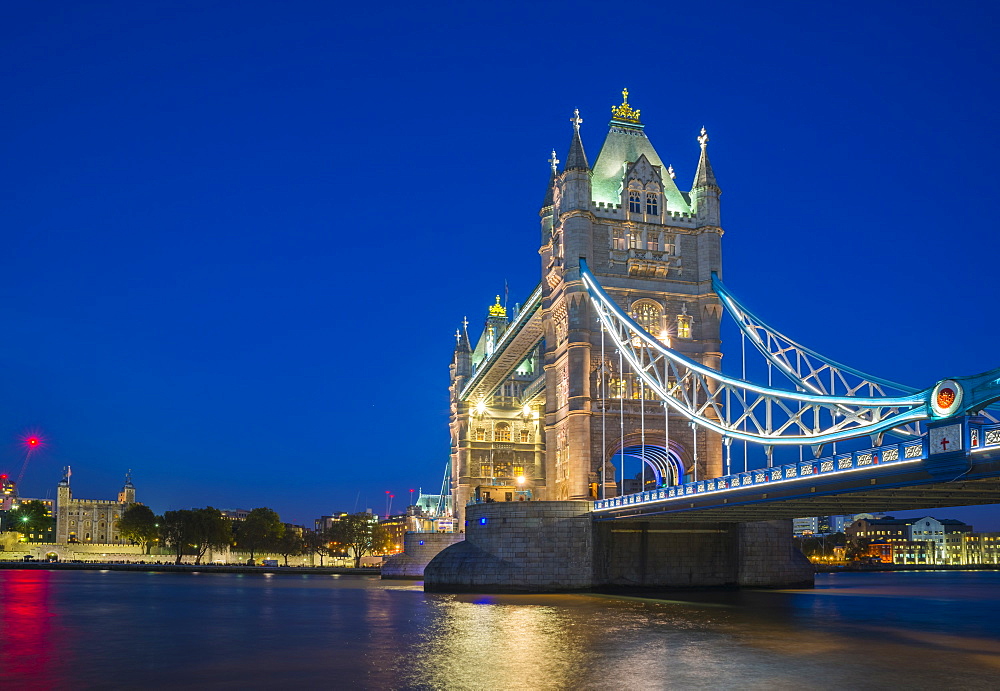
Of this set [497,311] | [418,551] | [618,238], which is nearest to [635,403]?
[618,238]

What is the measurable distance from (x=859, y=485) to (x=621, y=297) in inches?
1115

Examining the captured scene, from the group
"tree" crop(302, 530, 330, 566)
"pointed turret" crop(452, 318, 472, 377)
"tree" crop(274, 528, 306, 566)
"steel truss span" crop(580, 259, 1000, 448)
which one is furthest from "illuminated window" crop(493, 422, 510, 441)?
"tree" crop(302, 530, 330, 566)

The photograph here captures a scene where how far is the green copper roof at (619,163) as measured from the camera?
60.4 meters

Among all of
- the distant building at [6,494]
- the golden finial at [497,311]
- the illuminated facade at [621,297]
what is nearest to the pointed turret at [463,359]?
the golden finial at [497,311]

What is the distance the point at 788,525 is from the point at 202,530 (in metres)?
82.8

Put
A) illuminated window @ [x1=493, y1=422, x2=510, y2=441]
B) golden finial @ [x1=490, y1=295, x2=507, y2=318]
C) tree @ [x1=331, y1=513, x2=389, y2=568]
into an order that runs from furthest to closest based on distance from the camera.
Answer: tree @ [x1=331, y1=513, x2=389, y2=568]
golden finial @ [x1=490, y1=295, x2=507, y2=318]
illuminated window @ [x1=493, y1=422, x2=510, y2=441]

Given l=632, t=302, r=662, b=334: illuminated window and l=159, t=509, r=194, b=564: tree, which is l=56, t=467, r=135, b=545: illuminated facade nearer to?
l=159, t=509, r=194, b=564: tree

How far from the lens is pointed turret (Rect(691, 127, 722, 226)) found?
60.0m

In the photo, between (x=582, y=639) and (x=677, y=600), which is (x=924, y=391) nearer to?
(x=582, y=639)

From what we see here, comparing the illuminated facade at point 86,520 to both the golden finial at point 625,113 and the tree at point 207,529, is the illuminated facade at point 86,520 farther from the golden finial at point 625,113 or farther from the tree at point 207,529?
the golden finial at point 625,113

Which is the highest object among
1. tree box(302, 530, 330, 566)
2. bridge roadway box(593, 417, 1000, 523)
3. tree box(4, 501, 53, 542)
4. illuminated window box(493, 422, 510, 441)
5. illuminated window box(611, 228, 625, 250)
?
illuminated window box(611, 228, 625, 250)

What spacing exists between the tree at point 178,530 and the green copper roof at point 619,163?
3077 inches

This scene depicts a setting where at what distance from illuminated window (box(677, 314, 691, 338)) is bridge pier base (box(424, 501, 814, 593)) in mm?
11565

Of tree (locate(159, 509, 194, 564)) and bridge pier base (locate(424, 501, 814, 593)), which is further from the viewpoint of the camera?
tree (locate(159, 509, 194, 564))
